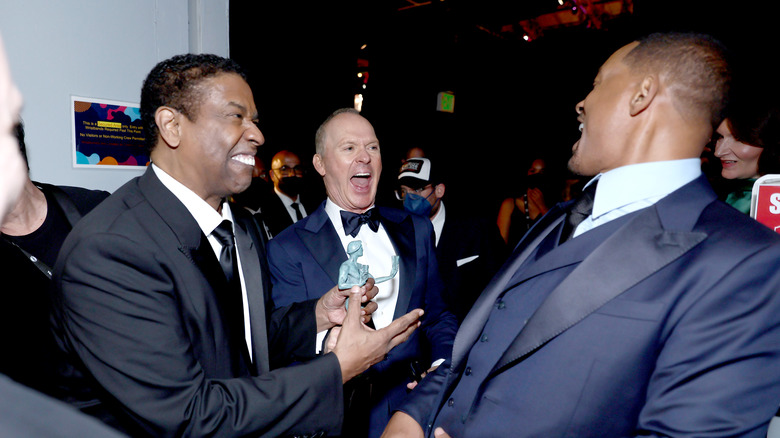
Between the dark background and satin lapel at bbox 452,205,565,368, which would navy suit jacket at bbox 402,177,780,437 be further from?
the dark background

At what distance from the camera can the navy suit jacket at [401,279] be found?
2186mm

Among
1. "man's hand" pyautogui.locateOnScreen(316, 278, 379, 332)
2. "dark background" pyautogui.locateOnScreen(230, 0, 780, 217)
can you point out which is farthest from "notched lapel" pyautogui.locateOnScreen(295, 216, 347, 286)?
"dark background" pyautogui.locateOnScreen(230, 0, 780, 217)

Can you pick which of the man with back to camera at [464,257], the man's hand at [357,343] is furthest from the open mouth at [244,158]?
the man with back to camera at [464,257]

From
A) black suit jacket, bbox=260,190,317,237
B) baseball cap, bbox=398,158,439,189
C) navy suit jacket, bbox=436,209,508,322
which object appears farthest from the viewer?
black suit jacket, bbox=260,190,317,237

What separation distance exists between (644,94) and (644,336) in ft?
2.35

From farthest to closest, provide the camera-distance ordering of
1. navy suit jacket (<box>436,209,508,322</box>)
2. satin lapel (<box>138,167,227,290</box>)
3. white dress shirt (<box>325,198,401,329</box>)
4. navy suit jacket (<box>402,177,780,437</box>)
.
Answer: navy suit jacket (<box>436,209,508,322</box>)
white dress shirt (<box>325,198,401,329</box>)
satin lapel (<box>138,167,227,290</box>)
navy suit jacket (<box>402,177,780,437</box>)

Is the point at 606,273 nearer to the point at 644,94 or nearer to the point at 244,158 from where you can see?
→ the point at 644,94

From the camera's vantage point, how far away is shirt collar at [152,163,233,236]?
1613 millimetres

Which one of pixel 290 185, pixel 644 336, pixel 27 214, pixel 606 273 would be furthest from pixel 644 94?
pixel 290 185

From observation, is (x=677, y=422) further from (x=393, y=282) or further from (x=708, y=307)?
(x=393, y=282)

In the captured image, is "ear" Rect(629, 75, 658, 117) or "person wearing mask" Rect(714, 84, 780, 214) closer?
"ear" Rect(629, 75, 658, 117)

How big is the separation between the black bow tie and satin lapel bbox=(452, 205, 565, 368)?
38.2 inches

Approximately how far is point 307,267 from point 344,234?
30cm

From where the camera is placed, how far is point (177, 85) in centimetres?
165
